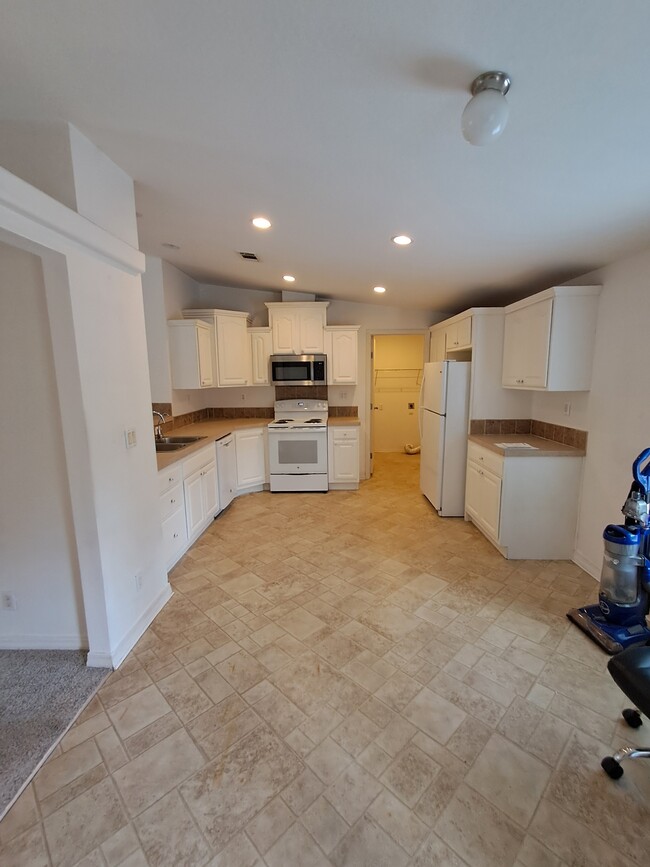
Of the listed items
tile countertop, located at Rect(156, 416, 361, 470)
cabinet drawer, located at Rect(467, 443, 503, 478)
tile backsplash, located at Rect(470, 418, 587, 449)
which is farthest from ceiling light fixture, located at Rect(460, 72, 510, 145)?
tile backsplash, located at Rect(470, 418, 587, 449)

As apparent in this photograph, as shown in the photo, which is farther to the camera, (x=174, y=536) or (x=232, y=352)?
(x=232, y=352)

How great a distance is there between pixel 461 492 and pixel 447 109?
3.32m

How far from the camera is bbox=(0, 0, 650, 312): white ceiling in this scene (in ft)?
3.33

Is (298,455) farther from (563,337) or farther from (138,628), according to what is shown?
(563,337)

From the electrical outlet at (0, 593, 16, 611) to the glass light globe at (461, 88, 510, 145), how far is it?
3.01m

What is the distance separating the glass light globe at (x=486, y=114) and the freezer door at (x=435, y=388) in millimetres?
2714

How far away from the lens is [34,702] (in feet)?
5.72

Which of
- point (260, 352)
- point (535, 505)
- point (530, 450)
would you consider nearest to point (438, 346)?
point (530, 450)

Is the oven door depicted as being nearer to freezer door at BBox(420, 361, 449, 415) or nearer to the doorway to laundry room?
freezer door at BBox(420, 361, 449, 415)

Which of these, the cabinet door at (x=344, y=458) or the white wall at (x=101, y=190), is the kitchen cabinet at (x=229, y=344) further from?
the white wall at (x=101, y=190)

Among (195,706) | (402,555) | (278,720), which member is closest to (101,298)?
(195,706)

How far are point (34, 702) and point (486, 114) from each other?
2.98 metres

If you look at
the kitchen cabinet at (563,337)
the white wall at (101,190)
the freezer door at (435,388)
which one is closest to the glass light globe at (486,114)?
the white wall at (101,190)

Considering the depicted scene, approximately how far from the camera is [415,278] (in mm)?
3523
